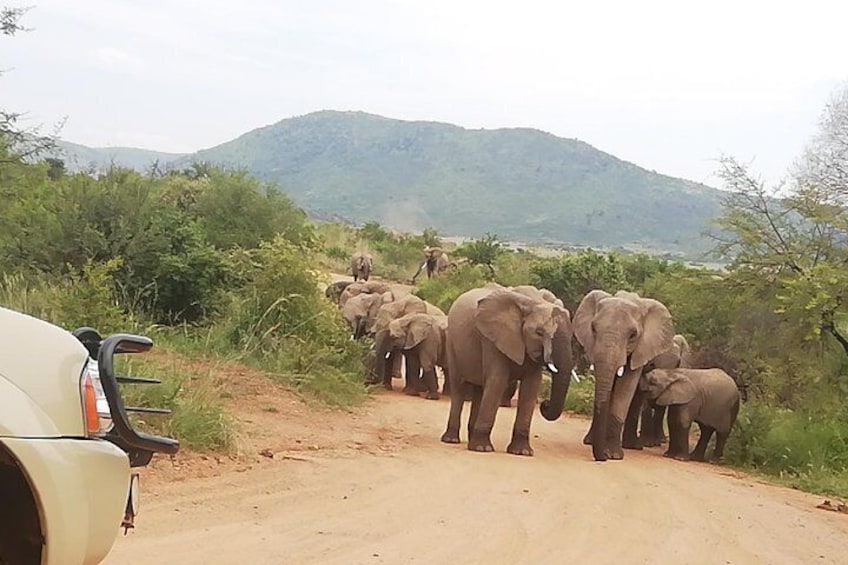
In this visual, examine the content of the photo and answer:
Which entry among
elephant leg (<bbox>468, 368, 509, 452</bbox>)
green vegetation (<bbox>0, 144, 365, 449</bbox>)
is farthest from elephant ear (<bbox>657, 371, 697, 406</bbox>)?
green vegetation (<bbox>0, 144, 365, 449</bbox>)

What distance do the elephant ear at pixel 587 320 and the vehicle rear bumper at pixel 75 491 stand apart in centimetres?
1032

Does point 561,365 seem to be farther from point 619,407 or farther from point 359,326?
point 359,326

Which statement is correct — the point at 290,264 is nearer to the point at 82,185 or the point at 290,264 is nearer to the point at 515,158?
the point at 82,185

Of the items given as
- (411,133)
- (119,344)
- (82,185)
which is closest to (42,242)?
(82,185)

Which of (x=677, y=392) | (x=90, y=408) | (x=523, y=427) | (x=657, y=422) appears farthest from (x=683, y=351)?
(x=90, y=408)

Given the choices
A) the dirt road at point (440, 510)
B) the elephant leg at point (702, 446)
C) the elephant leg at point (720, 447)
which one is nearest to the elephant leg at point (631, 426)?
the elephant leg at point (702, 446)

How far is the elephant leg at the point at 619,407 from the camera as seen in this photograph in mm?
13172

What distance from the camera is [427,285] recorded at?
1222 inches

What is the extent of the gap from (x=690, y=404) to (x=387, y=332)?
6496 mm

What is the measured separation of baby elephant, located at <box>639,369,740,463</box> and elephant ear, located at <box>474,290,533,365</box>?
3.01 meters

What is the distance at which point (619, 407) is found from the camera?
13.5m

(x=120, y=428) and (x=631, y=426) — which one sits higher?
(x=120, y=428)

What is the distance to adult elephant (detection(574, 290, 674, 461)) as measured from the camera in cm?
1307

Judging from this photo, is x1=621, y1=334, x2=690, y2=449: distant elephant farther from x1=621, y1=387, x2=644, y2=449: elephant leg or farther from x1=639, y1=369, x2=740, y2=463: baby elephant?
x1=639, y1=369, x2=740, y2=463: baby elephant
